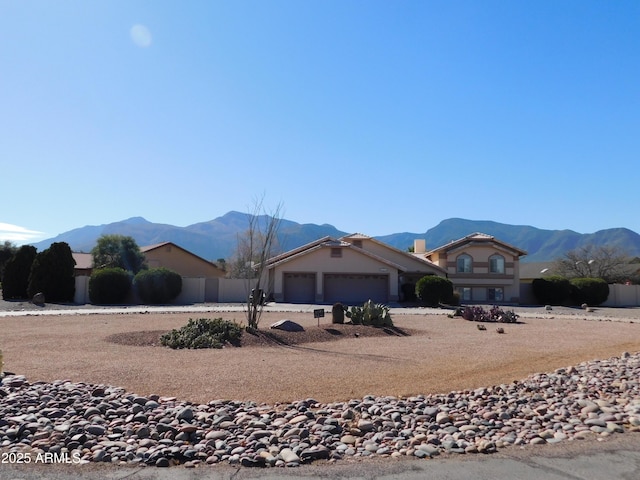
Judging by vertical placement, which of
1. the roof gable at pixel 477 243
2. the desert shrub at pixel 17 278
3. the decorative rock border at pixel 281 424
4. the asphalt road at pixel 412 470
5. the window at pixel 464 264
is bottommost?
the asphalt road at pixel 412 470

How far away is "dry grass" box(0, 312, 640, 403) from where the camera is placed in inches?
361

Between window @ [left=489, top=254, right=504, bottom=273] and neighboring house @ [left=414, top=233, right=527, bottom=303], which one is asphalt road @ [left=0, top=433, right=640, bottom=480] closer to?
neighboring house @ [left=414, top=233, right=527, bottom=303]

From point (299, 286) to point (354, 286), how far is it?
4.23 m

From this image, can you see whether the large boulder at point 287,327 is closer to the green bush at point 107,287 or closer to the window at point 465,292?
the green bush at point 107,287

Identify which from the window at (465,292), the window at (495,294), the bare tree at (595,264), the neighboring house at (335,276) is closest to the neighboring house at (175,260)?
the neighboring house at (335,276)

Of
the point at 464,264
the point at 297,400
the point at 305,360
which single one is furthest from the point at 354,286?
the point at 297,400

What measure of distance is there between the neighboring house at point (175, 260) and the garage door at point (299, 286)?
15.5 meters

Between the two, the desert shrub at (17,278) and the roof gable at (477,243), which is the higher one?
the roof gable at (477,243)

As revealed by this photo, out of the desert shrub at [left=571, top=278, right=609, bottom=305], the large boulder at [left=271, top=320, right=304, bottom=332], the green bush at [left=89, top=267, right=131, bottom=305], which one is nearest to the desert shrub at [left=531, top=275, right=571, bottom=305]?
the desert shrub at [left=571, top=278, right=609, bottom=305]

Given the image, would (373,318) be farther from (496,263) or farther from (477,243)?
(496,263)

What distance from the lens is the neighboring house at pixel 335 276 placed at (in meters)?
42.0

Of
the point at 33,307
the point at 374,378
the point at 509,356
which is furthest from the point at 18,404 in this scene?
the point at 33,307

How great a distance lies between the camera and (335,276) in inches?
1684

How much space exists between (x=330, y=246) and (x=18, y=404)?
3521 cm
